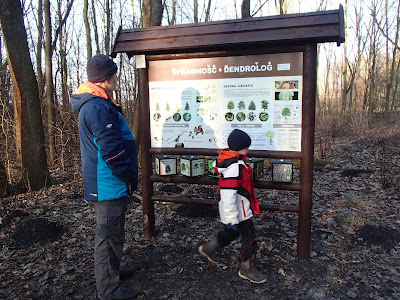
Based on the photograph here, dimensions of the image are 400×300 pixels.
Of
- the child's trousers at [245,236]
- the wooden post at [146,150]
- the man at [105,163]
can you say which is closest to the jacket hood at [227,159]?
the child's trousers at [245,236]

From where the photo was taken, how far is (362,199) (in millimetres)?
6164

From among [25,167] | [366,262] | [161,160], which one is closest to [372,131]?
[366,262]

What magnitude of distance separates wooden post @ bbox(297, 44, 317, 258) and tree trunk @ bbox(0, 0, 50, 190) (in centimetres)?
561

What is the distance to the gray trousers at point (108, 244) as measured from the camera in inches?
110

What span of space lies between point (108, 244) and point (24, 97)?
16.5 ft

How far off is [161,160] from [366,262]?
2891mm

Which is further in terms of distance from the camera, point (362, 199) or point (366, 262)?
point (362, 199)

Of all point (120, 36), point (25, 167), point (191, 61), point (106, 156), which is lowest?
point (25, 167)

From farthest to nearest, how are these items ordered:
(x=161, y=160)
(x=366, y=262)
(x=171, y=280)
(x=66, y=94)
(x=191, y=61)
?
1. (x=66, y=94)
2. (x=161, y=160)
3. (x=191, y=61)
4. (x=366, y=262)
5. (x=171, y=280)

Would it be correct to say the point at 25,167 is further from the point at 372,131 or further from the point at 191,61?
the point at 372,131

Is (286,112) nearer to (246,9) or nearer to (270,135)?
(270,135)

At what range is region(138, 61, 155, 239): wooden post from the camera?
164 inches

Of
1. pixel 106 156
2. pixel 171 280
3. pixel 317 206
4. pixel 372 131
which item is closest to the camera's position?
pixel 106 156

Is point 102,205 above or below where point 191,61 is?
below
